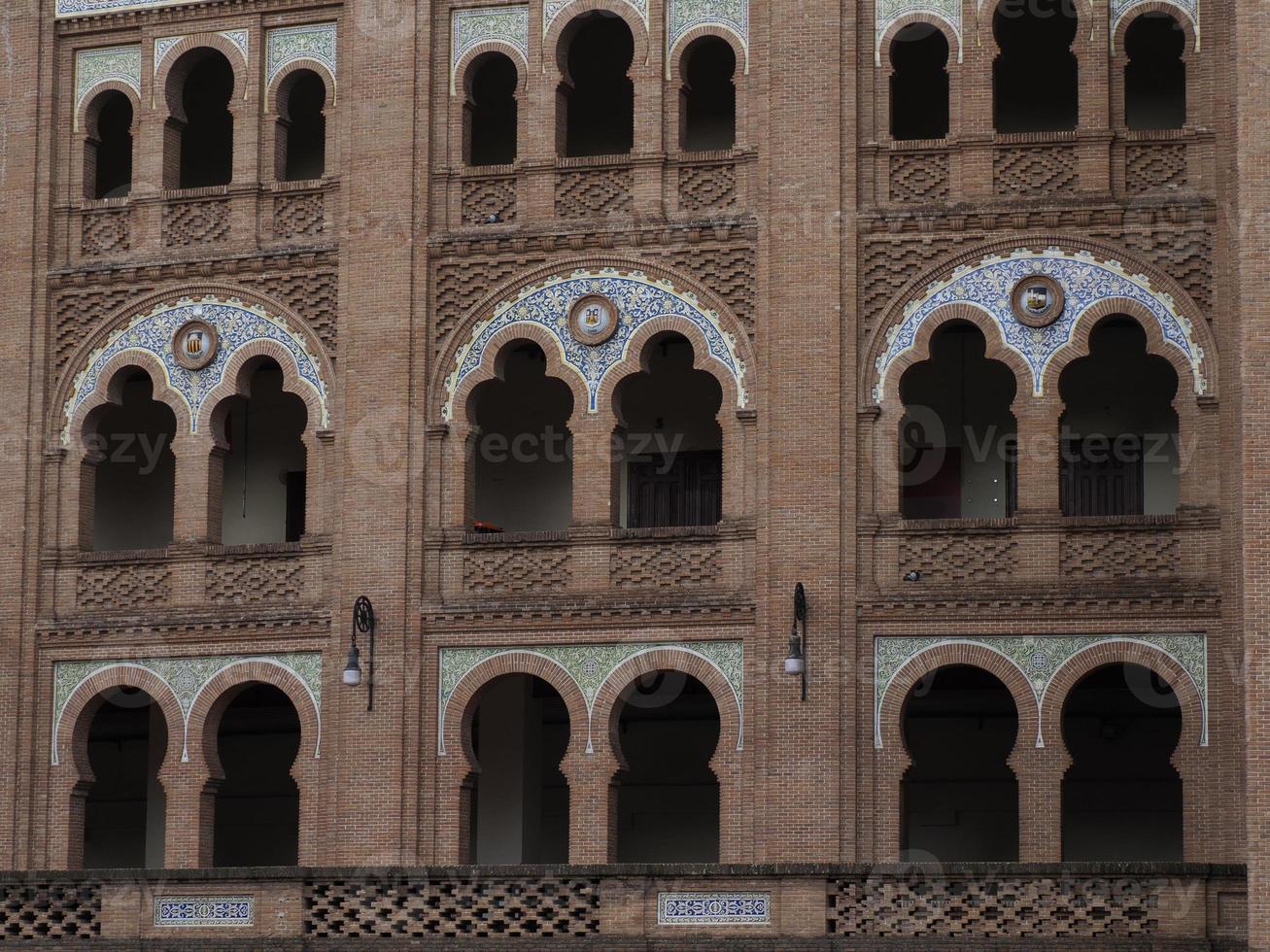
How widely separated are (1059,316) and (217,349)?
11.3 metres

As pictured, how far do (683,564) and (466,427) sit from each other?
345 centimetres

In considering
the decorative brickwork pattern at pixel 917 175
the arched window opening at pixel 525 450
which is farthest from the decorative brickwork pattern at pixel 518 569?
the decorative brickwork pattern at pixel 917 175

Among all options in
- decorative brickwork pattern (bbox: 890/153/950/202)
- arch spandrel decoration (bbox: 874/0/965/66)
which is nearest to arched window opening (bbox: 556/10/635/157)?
arch spandrel decoration (bbox: 874/0/965/66)

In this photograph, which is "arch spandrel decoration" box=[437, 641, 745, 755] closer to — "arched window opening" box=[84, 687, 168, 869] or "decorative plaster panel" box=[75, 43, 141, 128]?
"arched window opening" box=[84, 687, 168, 869]

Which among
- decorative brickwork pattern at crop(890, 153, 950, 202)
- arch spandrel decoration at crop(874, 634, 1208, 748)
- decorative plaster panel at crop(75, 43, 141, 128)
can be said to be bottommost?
arch spandrel decoration at crop(874, 634, 1208, 748)

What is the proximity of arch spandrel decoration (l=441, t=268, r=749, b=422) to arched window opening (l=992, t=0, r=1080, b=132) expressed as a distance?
17.1 ft

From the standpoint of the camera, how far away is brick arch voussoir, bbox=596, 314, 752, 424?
114 ft

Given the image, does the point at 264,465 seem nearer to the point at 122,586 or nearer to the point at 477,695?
the point at 122,586

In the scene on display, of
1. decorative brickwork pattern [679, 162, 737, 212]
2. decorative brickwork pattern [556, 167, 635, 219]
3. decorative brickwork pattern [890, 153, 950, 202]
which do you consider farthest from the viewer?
decorative brickwork pattern [556, 167, 635, 219]

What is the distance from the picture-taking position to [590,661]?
34438mm

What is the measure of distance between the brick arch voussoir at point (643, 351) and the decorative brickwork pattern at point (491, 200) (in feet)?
8.50

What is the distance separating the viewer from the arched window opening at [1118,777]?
3744 centimetres

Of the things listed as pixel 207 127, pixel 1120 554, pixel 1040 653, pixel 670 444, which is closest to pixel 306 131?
pixel 207 127

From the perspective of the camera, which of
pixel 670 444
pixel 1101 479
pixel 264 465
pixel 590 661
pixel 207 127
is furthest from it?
pixel 207 127
